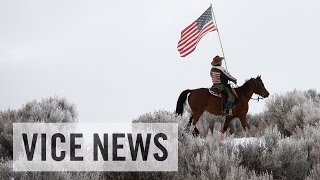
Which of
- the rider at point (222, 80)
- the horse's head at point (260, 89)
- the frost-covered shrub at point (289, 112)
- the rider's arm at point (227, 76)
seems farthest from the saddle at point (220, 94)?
the frost-covered shrub at point (289, 112)

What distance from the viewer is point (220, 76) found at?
439 inches

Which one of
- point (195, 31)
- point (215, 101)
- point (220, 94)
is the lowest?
point (215, 101)

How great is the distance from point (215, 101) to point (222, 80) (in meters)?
0.62

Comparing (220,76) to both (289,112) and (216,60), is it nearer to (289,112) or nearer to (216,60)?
(216,60)

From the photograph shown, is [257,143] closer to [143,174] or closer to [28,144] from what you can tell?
[143,174]

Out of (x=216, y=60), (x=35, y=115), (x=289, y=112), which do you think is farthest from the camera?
(x=289, y=112)

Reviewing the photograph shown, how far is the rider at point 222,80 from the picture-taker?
11109mm

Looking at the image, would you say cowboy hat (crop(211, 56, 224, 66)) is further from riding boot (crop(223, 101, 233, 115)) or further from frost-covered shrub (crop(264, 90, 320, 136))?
frost-covered shrub (crop(264, 90, 320, 136))

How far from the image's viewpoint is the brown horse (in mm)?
11305

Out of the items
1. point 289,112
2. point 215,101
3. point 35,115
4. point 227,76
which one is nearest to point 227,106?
point 215,101

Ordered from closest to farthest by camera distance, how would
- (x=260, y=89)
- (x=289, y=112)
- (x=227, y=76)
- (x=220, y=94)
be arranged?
(x=227, y=76) < (x=220, y=94) < (x=260, y=89) < (x=289, y=112)

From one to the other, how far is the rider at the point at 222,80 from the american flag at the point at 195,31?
1.30m

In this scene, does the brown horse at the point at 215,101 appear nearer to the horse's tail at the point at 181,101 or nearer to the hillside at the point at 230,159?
the horse's tail at the point at 181,101

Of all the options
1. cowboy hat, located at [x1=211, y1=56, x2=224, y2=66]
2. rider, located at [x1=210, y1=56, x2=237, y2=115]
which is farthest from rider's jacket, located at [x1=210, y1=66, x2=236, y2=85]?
cowboy hat, located at [x1=211, y1=56, x2=224, y2=66]
